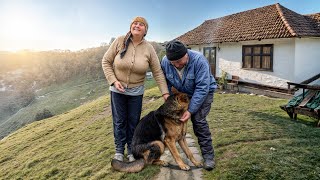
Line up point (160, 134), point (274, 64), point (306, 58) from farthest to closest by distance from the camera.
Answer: point (274, 64)
point (306, 58)
point (160, 134)

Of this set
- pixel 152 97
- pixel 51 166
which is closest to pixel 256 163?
pixel 51 166

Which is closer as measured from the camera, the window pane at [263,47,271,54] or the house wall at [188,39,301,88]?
the house wall at [188,39,301,88]

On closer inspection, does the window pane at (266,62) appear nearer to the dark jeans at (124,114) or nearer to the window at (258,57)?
the window at (258,57)

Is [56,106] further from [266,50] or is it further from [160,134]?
[160,134]

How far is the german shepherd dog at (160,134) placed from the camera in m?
4.34

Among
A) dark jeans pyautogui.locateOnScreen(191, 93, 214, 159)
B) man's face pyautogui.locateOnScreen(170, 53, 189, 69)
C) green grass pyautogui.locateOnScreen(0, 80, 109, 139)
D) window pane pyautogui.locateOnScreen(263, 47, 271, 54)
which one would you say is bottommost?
green grass pyautogui.locateOnScreen(0, 80, 109, 139)

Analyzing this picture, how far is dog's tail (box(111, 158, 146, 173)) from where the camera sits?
4.75 m

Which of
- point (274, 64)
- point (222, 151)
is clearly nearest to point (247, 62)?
point (274, 64)

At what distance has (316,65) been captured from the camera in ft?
54.0

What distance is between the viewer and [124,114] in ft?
16.5

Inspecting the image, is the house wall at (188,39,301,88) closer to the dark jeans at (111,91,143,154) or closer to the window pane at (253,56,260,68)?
the window pane at (253,56,260,68)

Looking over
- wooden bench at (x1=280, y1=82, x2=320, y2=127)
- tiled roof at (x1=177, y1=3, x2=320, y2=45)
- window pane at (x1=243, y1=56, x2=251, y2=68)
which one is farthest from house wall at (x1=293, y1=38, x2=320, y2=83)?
wooden bench at (x1=280, y1=82, x2=320, y2=127)

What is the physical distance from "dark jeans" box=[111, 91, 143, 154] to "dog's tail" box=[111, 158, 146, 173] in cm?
31

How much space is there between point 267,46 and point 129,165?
561 inches
